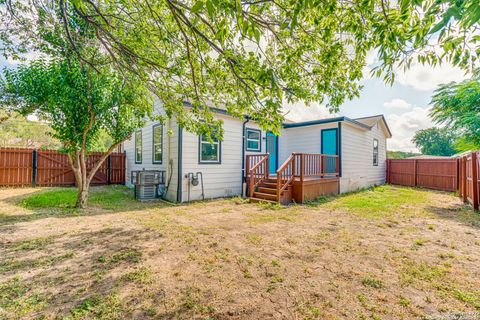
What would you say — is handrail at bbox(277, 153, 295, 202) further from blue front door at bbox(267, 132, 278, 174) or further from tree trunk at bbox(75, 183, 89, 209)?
tree trunk at bbox(75, 183, 89, 209)

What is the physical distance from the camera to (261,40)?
4070 mm

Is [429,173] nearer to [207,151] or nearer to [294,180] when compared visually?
[294,180]

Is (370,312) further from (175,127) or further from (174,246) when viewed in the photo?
(175,127)

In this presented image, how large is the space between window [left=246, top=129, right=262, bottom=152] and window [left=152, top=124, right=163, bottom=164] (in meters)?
3.37

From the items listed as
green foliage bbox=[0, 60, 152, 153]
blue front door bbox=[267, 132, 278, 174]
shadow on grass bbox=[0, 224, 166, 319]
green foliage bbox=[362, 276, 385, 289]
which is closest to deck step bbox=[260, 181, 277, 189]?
blue front door bbox=[267, 132, 278, 174]

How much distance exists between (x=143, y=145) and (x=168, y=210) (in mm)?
4842

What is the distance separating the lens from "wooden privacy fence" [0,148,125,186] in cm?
923

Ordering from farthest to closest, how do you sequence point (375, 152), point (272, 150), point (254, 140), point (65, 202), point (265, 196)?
point (375, 152)
point (272, 150)
point (254, 140)
point (265, 196)
point (65, 202)

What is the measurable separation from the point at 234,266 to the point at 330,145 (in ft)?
26.3

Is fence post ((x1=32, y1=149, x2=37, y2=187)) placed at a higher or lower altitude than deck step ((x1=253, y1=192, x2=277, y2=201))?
higher

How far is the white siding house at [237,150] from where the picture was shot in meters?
7.18

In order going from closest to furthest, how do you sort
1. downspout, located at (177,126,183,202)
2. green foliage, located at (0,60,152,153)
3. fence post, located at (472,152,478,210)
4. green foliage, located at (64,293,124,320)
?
green foliage, located at (64,293,124,320) < green foliage, located at (0,60,152,153) < fence post, located at (472,152,478,210) < downspout, located at (177,126,183,202)

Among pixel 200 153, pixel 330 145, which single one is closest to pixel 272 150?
pixel 330 145

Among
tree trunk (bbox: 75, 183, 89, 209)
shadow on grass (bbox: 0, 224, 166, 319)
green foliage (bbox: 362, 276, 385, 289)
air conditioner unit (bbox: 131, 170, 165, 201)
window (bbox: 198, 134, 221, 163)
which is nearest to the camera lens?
shadow on grass (bbox: 0, 224, 166, 319)
